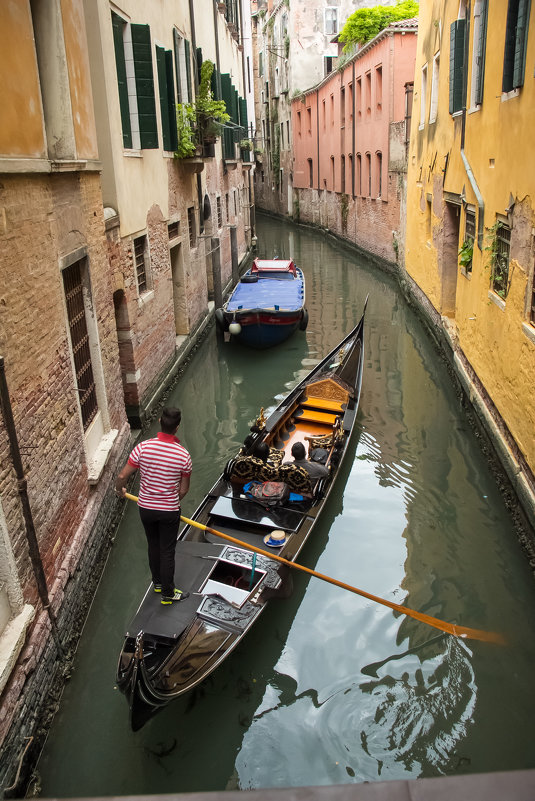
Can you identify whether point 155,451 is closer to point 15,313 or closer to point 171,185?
point 15,313

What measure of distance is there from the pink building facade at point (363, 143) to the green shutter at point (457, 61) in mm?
7215

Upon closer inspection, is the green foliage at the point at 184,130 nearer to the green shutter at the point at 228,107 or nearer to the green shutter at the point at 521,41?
the green shutter at the point at 228,107

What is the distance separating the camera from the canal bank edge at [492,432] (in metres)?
5.77

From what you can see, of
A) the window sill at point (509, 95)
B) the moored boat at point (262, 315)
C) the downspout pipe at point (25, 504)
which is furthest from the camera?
the moored boat at point (262, 315)

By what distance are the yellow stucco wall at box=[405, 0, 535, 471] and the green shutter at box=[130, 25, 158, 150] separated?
397 centimetres

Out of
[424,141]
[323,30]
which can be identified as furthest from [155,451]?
[323,30]

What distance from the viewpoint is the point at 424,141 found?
42.5 feet

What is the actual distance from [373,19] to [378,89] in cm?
316

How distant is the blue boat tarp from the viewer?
11953 millimetres

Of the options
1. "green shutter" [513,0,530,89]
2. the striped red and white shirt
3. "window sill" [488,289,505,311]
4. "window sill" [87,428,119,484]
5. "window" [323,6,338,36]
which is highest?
"window" [323,6,338,36]

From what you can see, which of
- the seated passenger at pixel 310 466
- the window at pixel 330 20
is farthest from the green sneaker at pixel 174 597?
the window at pixel 330 20

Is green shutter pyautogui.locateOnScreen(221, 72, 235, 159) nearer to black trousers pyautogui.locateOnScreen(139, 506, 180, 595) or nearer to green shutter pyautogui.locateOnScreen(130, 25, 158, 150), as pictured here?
green shutter pyautogui.locateOnScreen(130, 25, 158, 150)

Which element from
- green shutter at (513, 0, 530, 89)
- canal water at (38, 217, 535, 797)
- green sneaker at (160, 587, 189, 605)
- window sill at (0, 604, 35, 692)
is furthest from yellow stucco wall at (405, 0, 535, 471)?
window sill at (0, 604, 35, 692)

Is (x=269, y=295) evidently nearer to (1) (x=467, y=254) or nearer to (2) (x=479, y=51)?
(1) (x=467, y=254)
